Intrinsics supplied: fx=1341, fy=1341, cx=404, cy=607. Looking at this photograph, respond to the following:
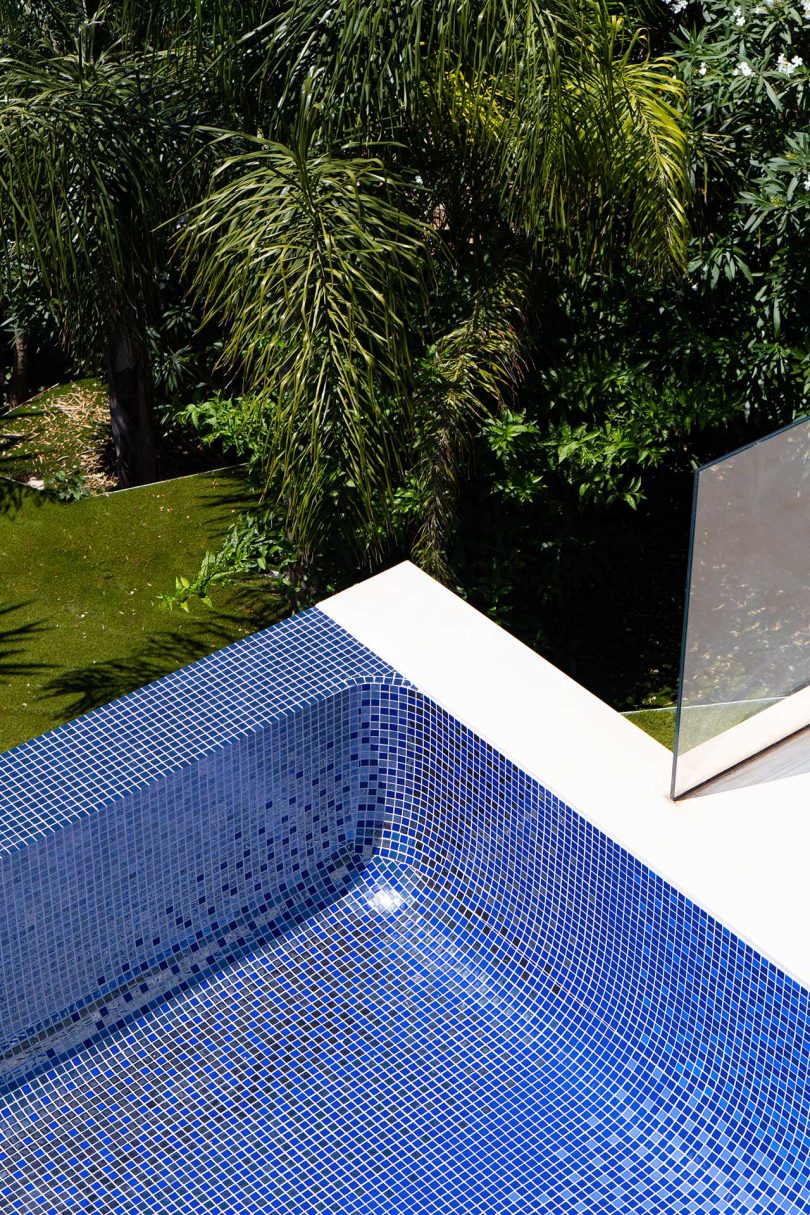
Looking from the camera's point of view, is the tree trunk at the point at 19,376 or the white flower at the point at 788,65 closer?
the white flower at the point at 788,65

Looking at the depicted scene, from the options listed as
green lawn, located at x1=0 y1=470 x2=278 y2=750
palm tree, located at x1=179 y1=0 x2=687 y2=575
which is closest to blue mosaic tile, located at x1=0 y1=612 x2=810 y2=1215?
palm tree, located at x1=179 y1=0 x2=687 y2=575

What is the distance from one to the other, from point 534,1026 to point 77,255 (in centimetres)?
322

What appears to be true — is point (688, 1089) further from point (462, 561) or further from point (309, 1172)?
point (462, 561)

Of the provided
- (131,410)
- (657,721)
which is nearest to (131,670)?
(131,410)

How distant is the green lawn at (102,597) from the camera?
5410mm

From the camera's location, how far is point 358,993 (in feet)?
11.9

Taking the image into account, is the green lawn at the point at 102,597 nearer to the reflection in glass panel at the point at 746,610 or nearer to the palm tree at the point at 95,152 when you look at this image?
the palm tree at the point at 95,152

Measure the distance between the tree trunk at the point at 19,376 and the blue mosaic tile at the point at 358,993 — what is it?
14.0ft

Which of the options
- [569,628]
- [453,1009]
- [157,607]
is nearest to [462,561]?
[569,628]

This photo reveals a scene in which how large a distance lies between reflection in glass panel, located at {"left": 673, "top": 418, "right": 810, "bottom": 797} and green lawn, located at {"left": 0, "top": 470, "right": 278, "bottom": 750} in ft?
8.84

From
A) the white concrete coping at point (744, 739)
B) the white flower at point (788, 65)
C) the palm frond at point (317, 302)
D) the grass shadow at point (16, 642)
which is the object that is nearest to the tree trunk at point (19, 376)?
the grass shadow at point (16, 642)

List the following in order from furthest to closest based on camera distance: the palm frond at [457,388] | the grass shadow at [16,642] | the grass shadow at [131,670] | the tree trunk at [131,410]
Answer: the tree trunk at [131,410] → the grass shadow at [16,642] → the grass shadow at [131,670] → the palm frond at [457,388]

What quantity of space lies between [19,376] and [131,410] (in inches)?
67.1

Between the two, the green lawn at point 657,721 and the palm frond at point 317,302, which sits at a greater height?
the palm frond at point 317,302
